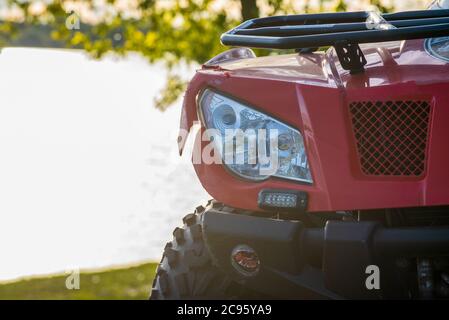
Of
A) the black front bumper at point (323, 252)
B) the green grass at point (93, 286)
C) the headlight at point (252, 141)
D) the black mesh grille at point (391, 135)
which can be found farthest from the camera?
the green grass at point (93, 286)

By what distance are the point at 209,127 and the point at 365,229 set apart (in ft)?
2.56

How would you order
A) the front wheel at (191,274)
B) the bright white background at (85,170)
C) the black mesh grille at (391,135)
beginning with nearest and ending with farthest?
the black mesh grille at (391,135) < the front wheel at (191,274) < the bright white background at (85,170)

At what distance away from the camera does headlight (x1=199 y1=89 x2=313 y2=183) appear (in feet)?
12.3

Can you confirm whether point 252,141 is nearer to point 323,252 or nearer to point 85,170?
point 323,252

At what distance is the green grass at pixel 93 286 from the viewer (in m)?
10.5

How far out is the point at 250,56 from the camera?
15.0 ft

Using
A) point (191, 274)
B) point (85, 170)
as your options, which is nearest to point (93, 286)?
point (191, 274)

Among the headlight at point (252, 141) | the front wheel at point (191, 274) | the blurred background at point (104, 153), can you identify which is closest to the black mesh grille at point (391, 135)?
the headlight at point (252, 141)

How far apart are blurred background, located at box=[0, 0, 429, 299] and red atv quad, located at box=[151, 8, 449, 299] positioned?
1.65 m

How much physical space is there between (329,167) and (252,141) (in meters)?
0.34

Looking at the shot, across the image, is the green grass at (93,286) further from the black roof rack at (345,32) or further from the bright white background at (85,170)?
the black roof rack at (345,32)

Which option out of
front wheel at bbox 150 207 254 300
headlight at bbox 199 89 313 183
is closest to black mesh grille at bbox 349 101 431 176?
headlight at bbox 199 89 313 183

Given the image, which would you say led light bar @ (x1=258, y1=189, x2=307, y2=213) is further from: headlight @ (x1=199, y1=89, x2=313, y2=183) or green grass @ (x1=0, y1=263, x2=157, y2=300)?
green grass @ (x1=0, y1=263, x2=157, y2=300)

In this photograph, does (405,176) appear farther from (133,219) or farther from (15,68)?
(15,68)
